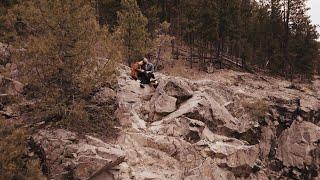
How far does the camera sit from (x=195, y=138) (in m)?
20.1

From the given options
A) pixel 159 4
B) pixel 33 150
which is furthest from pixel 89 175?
pixel 159 4

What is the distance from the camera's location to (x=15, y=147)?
1442 cm

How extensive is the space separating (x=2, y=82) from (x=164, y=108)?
754cm

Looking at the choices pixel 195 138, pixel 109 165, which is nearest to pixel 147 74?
pixel 195 138

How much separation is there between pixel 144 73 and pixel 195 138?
5058 millimetres

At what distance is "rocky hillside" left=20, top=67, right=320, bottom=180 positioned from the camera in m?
16.5

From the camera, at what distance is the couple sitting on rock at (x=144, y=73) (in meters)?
23.3

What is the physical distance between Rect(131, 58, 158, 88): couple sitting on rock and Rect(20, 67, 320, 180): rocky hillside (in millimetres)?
394

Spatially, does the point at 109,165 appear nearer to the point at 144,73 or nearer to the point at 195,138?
the point at 195,138

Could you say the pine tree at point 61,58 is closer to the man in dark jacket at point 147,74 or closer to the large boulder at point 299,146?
the man in dark jacket at point 147,74

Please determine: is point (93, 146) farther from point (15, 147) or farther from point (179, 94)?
point (179, 94)

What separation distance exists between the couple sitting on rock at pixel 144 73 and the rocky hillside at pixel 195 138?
1.29 ft

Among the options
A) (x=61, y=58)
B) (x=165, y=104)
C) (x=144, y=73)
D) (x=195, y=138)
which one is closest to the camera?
(x=61, y=58)

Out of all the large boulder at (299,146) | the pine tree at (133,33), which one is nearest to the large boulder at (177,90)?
the large boulder at (299,146)
